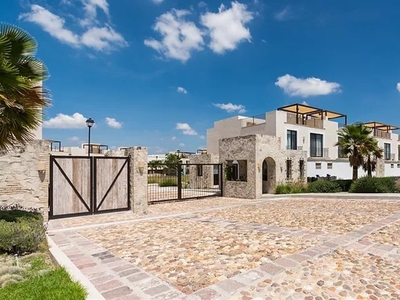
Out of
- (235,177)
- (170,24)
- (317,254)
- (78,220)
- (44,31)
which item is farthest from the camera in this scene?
(235,177)

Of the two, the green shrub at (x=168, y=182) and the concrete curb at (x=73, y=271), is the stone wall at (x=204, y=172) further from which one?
the concrete curb at (x=73, y=271)

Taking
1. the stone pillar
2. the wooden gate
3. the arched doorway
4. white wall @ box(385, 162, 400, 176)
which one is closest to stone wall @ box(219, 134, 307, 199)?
the arched doorway

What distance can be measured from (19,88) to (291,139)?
977 inches

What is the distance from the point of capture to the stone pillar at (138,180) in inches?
445

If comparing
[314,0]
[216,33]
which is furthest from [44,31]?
[314,0]

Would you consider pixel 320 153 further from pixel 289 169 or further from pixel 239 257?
pixel 239 257

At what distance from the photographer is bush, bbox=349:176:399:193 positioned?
686 inches

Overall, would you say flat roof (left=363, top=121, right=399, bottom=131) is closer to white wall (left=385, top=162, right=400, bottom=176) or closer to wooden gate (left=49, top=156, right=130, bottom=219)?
white wall (left=385, top=162, right=400, bottom=176)

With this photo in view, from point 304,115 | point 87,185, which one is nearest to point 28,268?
point 87,185

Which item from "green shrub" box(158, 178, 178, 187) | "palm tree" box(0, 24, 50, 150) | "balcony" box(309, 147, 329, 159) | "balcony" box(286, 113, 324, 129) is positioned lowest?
"green shrub" box(158, 178, 178, 187)

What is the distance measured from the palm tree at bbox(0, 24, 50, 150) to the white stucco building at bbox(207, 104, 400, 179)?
2017 centimetres

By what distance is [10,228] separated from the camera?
5.51m

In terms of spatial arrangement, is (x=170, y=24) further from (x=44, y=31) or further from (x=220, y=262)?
(x=220, y=262)

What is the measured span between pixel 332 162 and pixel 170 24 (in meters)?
21.8
